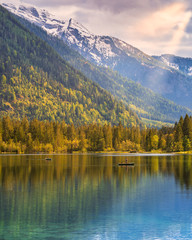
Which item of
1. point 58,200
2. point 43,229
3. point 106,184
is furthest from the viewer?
point 106,184

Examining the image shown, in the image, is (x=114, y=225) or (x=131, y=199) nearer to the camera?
(x=114, y=225)

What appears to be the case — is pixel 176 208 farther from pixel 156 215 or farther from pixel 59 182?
pixel 59 182

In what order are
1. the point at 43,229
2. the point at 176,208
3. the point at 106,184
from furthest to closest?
the point at 106,184 < the point at 176,208 < the point at 43,229

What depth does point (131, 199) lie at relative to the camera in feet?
227

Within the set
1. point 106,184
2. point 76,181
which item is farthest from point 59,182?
point 106,184

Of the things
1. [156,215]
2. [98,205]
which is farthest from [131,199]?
[156,215]

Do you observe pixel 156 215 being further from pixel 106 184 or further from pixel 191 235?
pixel 106 184

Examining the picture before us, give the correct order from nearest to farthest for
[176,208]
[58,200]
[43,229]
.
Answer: [43,229] → [176,208] → [58,200]

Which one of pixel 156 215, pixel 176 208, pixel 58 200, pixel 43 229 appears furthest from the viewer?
pixel 58 200

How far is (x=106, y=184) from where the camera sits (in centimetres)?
9075

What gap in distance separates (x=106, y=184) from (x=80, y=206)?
29.4 meters

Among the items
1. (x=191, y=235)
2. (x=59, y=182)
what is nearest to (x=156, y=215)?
(x=191, y=235)

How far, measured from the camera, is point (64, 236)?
1726 inches

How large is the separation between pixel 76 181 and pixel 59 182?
16.1 feet
